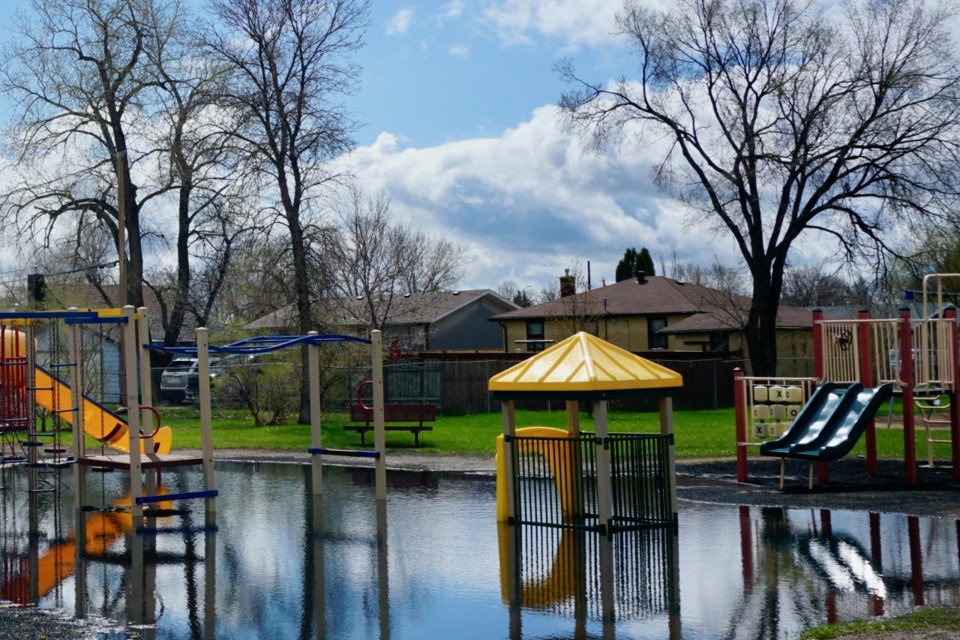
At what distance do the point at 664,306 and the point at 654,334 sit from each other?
53.5 inches

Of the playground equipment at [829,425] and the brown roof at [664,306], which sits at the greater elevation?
the brown roof at [664,306]

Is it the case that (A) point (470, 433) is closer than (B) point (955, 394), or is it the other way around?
(B) point (955, 394)

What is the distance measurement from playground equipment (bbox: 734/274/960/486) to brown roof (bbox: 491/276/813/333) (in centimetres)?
2765

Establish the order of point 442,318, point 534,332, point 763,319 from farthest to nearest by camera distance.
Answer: point 442,318 < point 534,332 < point 763,319

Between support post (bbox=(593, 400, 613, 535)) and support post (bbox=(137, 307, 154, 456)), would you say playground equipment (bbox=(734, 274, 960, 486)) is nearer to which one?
support post (bbox=(593, 400, 613, 535))

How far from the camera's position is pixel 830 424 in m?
16.6

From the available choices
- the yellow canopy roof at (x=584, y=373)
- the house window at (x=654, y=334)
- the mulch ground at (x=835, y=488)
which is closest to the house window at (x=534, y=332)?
the house window at (x=654, y=334)

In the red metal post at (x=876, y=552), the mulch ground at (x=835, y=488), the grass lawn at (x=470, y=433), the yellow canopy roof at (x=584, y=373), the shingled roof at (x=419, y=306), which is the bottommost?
the red metal post at (x=876, y=552)

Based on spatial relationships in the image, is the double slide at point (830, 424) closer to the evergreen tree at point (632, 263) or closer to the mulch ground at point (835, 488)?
the mulch ground at point (835, 488)

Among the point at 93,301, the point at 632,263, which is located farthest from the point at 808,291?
the point at 93,301

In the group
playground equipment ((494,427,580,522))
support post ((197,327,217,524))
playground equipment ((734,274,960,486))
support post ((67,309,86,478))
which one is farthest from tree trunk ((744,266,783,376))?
support post ((197,327,217,524))

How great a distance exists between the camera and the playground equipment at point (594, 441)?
488 inches

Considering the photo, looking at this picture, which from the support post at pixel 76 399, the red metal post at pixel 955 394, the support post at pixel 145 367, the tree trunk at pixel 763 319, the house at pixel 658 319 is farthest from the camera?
the house at pixel 658 319

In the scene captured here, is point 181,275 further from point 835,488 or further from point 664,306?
point 835,488
